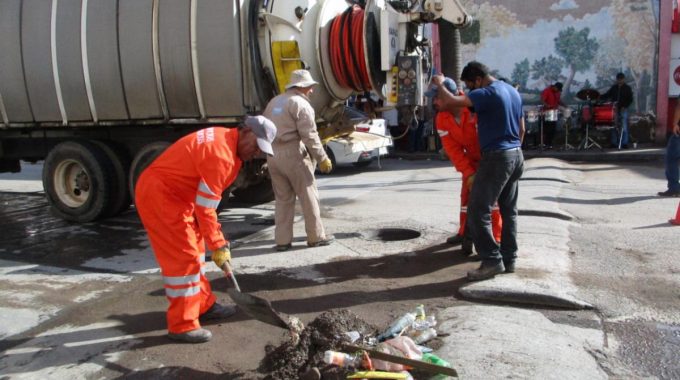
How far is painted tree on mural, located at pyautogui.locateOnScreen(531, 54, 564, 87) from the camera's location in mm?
16922

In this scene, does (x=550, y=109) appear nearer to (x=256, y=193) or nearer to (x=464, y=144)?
(x=256, y=193)

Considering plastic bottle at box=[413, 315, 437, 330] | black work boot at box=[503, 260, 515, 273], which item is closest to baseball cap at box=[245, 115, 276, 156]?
plastic bottle at box=[413, 315, 437, 330]

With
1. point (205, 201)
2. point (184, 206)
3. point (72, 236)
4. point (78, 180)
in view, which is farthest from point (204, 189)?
point (78, 180)

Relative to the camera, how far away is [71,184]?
8.19 m

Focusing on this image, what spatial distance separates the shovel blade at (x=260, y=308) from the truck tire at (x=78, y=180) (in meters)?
4.63

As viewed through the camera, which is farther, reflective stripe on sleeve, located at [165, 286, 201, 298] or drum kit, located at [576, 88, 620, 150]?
drum kit, located at [576, 88, 620, 150]

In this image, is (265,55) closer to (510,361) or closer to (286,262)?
(286,262)

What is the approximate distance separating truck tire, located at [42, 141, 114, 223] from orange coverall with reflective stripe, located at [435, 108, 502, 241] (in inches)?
178

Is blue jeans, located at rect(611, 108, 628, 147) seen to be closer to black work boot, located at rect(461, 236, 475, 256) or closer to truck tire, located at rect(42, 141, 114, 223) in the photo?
black work boot, located at rect(461, 236, 475, 256)

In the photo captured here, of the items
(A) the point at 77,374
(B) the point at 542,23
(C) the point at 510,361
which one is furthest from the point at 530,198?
(B) the point at 542,23

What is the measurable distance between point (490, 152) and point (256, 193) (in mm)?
4668

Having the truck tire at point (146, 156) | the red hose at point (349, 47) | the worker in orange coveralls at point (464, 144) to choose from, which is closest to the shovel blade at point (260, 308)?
the worker in orange coveralls at point (464, 144)

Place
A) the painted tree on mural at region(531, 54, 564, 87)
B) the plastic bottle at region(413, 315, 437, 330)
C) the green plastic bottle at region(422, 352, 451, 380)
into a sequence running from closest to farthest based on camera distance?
the green plastic bottle at region(422, 352, 451, 380)
the plastic bottle at region(413, 315, 437, 330)
the painted tree on mural at region(531, 54, 564, 87)

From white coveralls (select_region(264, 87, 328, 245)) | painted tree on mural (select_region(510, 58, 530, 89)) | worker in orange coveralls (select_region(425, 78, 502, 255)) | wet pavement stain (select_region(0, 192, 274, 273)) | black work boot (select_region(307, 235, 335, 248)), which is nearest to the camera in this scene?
worker in orange coveralls (select_region(425, 78, 502, 255))
